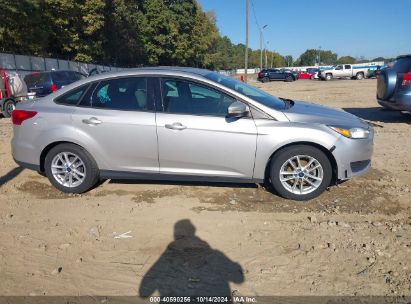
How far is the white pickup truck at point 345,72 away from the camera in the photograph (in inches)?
1863

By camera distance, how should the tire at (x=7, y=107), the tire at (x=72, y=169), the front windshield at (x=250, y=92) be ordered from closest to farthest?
the front windshield at (x=250, y=92), the tire at (x=72, y=169), the tire at (x=7, y=107)

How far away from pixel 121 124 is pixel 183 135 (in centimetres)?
82

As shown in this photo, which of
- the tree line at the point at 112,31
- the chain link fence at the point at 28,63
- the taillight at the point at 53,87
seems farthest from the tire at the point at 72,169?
the tree line at the point at 112,31

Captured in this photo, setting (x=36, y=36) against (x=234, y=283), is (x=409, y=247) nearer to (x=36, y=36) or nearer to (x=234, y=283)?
(x=234, y=283)

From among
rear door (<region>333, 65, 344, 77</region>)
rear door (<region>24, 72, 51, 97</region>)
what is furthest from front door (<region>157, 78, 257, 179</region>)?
rear door (<region>333, 65, 344, 77</region>)

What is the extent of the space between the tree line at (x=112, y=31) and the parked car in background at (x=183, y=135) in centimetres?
2570

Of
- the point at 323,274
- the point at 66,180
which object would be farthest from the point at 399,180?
the point at 66,180

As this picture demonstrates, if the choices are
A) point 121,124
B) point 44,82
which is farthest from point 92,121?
point 44,82

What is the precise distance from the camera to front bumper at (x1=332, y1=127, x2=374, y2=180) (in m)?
4.78

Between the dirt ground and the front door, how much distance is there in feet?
1.50

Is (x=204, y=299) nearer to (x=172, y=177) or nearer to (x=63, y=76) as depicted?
(x=172, y=177)

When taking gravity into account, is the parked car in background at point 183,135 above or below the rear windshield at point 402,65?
below

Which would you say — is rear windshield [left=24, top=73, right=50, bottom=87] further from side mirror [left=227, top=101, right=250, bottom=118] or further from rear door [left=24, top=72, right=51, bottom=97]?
side mirror [left=227, top=101, right=250, bottom=118]

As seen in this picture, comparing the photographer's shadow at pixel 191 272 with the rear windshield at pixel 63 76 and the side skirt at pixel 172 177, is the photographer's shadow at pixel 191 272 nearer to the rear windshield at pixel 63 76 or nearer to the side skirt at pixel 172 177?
the side skirt at pixel 172 177
